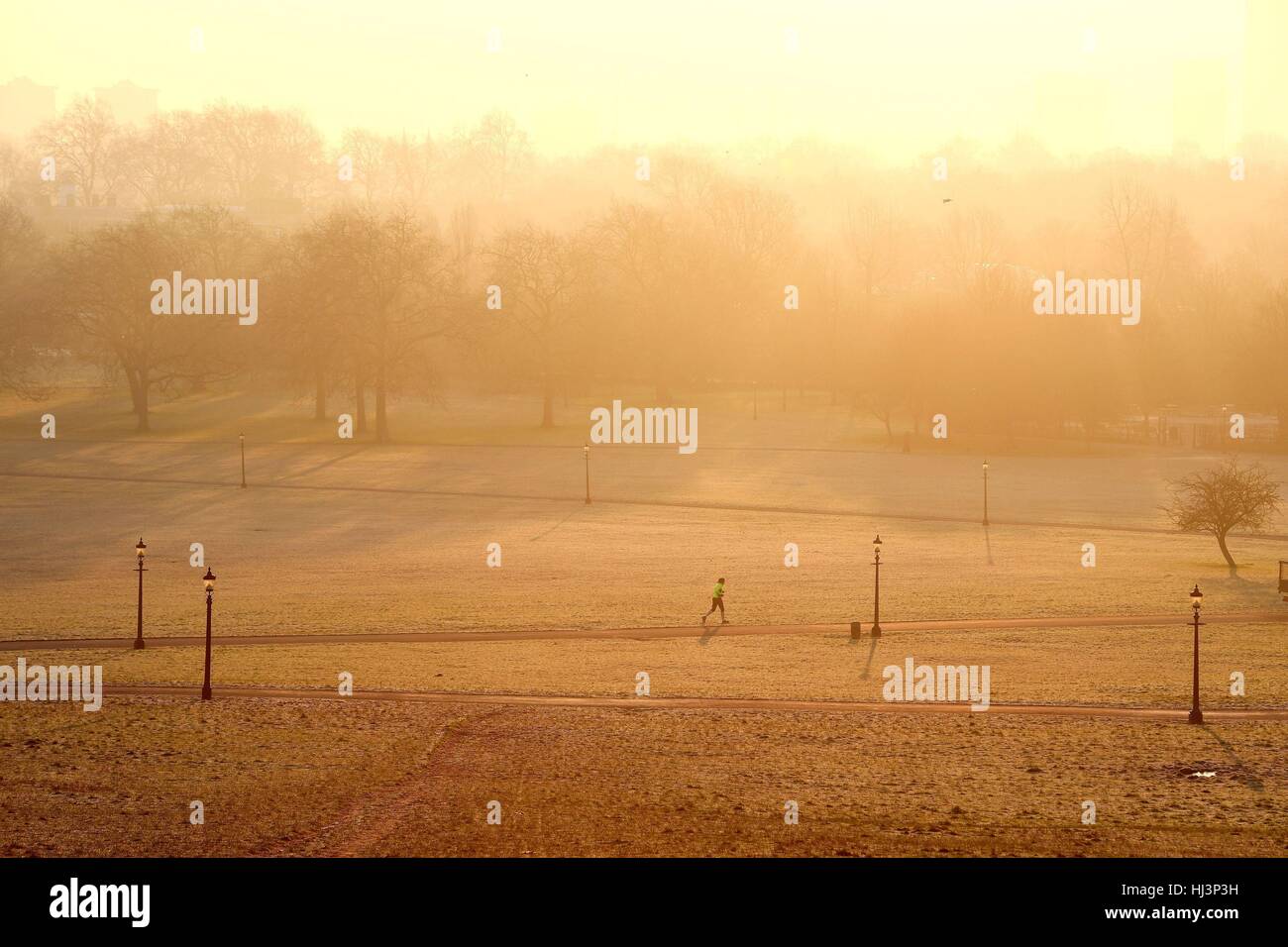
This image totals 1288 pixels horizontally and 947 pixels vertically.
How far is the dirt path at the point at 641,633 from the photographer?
35125mm

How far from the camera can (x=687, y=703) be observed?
28.8 meters

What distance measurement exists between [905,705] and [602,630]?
11.2m

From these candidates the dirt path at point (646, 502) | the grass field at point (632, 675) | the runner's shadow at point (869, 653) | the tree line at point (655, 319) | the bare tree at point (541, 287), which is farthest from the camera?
the bare tree at point (541, 287)

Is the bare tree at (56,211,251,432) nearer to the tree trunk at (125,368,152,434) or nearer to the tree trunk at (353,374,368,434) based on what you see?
the tree trunk at (125,368,152,434)

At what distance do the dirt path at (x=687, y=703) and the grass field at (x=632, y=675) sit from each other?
59 cm

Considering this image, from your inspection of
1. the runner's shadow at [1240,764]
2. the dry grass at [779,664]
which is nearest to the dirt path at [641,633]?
the dry grass at [779,664]

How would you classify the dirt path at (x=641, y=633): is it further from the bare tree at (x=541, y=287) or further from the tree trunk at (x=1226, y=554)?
the bare tree at (x=541, y=287)

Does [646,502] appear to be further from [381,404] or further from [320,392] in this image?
[320,392]

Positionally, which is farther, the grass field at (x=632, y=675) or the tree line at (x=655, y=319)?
the tree line at (x=655, y=319)

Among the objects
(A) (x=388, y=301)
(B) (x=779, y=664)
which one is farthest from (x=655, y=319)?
(B) (x=779, y=664)

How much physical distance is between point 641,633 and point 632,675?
18.4 ft
